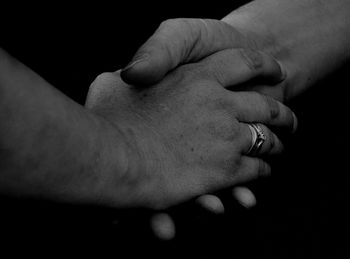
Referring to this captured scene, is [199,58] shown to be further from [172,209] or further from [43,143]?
[43,143]

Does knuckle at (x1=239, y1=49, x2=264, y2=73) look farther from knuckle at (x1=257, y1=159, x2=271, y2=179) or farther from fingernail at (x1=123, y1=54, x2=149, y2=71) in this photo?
fingernail at (x1=123, y1=54, x2=149, y2=71)

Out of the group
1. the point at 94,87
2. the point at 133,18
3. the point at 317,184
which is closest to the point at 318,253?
the point at 317,184

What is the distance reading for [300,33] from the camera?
4.97 feet

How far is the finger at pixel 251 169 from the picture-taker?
1167 millimetres

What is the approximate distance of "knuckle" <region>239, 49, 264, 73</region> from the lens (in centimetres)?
128

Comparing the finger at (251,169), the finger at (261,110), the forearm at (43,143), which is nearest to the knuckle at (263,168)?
the finger at (251,169)

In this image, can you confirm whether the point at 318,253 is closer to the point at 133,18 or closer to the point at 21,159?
the point at 21,159

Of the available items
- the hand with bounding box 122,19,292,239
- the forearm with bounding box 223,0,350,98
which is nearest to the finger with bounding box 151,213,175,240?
the hand with bounding box 122,19,292,239

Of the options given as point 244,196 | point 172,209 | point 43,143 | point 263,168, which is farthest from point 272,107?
point 43,143

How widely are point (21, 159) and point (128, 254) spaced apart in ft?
1.26

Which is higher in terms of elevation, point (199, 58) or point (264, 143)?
point (199, 58)

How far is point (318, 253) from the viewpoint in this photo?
108 centimetres

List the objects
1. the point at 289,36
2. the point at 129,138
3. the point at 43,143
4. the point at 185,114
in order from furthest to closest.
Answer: the point at 289,36 → the point at 185,114 → the point at 129,138 → the point at 43,143

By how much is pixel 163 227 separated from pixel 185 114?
0.26m
